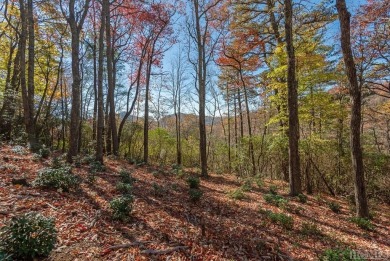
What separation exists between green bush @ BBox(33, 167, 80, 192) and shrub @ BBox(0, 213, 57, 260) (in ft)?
6.57

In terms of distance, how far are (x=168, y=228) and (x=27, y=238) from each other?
7.14 feet

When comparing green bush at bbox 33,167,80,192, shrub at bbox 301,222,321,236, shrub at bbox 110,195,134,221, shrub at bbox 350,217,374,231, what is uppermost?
green bush at bbox 33,167,80,192

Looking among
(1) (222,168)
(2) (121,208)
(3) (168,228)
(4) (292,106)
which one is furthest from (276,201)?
(1) (222,168)

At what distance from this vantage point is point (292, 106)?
7.63 m

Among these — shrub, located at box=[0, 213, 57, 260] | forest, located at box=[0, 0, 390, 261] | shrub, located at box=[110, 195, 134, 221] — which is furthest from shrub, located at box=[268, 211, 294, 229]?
shrub, located at box=[0, 213, 57, 260]

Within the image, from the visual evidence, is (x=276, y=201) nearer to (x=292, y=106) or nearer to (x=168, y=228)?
(x=292, y=106)

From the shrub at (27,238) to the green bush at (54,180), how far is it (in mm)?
2002

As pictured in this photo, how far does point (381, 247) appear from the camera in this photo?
4684mm

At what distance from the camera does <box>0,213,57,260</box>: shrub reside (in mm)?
2338

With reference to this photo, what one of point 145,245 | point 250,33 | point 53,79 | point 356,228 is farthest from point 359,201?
point 53,79

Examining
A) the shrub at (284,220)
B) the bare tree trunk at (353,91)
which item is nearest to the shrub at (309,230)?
the shrub at (284,220)

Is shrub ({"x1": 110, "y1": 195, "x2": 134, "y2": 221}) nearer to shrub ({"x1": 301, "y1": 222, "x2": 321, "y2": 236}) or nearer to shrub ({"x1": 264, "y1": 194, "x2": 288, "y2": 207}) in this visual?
shrub ({"x1": 301, "y1": 222, "x2": 321, "y2": 236})

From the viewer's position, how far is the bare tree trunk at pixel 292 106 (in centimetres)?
734

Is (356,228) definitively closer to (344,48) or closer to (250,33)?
(344,48)
